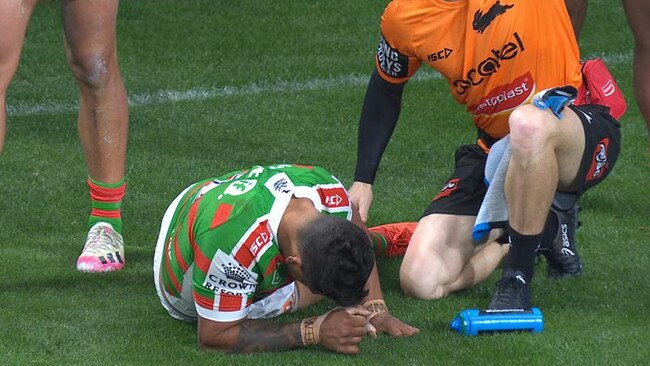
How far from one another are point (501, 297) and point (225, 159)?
2.65 metres

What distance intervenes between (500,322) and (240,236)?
0.95 m

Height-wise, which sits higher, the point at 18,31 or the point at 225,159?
the point at 18,31

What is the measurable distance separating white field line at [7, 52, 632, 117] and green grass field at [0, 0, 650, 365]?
17 mm

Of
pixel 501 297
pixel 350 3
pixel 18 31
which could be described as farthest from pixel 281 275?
pixel 350 3

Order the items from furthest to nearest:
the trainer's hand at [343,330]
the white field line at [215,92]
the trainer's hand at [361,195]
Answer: the white field line at [215,92] < the trainer's hand at [361,195] < the trainer's hand at [343,330]

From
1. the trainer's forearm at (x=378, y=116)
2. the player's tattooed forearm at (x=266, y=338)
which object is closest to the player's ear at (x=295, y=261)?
the player's tattooed forearm at (x=266, y=338)

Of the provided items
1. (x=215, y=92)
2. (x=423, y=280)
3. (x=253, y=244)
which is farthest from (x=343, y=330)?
(x=215, y=92)

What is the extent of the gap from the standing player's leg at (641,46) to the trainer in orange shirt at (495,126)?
112cm

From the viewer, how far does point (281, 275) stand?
4.35m

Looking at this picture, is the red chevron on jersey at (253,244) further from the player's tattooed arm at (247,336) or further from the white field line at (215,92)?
the white field line at (215,92)

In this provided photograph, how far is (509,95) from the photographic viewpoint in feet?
16.7

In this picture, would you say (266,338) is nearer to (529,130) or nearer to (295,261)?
(295,261)

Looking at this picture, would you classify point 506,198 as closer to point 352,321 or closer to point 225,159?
point 352,321

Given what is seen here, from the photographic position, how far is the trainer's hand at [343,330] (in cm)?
420
